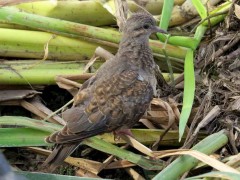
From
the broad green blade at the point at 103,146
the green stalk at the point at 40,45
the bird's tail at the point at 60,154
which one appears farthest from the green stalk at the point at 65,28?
the bird's tail at the point at 60,154

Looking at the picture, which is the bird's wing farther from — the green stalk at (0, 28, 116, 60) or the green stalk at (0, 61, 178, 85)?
the green stalk at (0, 28, 116, 60)

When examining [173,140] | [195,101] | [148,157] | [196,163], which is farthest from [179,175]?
[195,101]

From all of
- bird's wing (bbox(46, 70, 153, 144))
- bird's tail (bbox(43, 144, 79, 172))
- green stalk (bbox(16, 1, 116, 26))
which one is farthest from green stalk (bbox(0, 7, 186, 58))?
bird's tail (bbox(43, 144, 79, 172))

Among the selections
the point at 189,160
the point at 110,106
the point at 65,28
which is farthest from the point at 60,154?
the point at 65,28

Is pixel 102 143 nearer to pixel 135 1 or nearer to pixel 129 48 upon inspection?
pixel 129 48

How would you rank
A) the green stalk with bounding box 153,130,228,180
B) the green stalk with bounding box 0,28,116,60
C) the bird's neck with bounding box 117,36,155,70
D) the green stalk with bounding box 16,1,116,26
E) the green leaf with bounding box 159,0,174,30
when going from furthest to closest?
the green stalk with bounding box 16,1,116,26, the green stalk with bounding box 0,28,116,60, the green leaf with bounding box 159,0,174,30, the bird's neck with bounding box 117,36,155,70, the green stalk with bounding box 153,130,228,180

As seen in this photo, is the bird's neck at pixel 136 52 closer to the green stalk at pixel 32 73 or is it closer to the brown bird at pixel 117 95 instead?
the brown bird at pixel 117 95

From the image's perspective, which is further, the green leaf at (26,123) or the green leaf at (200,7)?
the green leaf at (200,7)
